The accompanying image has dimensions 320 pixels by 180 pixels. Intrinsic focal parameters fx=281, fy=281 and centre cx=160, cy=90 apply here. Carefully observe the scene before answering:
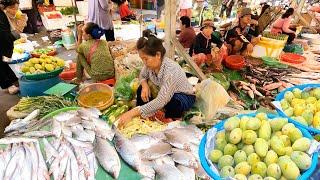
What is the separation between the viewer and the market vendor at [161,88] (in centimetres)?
333

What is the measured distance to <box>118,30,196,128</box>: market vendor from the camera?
333 centimetres

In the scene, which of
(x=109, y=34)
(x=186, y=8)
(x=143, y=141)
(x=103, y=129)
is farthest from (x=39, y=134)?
(x=186, y=8)

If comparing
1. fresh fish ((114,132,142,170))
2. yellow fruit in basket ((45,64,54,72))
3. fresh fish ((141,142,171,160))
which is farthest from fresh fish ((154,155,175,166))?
yellow fruit in basket ((45,64,54,72))

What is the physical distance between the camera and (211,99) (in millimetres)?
3758

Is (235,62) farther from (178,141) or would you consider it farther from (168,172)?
(168,172)

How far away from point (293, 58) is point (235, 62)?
1512mm

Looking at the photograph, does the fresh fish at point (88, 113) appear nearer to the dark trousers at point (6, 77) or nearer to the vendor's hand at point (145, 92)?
the vendor's hand at point (145, 92)

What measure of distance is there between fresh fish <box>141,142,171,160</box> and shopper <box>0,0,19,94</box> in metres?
3.89

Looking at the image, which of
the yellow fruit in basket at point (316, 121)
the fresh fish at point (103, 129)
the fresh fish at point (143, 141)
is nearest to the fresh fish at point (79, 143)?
the fresh fish at point (103, 129)

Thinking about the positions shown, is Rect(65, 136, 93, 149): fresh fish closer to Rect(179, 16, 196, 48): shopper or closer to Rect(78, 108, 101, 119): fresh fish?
Rect(78, 108, 101, 119): fresh fish

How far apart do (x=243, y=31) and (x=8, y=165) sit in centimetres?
565

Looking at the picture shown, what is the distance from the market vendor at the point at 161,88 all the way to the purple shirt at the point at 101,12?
3.40 metres

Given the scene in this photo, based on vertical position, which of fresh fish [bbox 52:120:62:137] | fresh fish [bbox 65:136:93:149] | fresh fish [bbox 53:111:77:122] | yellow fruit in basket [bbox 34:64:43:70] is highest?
yellow fruit in basket [bbox 34:64:43:70]

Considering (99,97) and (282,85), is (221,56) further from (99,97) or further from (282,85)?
(99,97)
